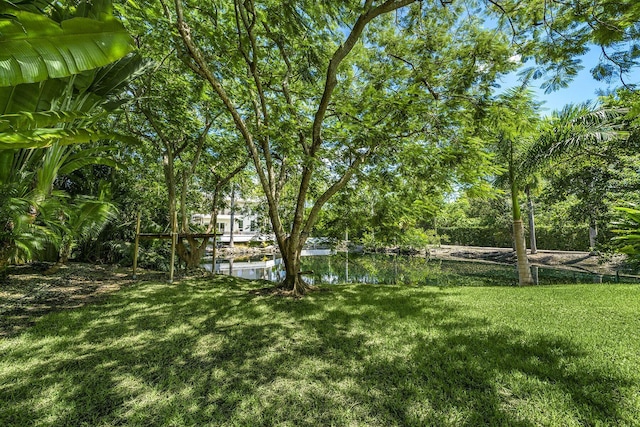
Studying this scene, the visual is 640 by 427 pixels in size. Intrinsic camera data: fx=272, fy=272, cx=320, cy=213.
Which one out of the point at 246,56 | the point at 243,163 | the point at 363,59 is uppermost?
the point at 363,59

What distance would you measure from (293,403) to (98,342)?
→ 3.01m

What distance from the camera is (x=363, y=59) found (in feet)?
24.6

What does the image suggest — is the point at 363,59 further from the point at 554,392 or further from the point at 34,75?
the point at 554,392

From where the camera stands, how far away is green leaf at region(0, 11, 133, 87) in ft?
8.10

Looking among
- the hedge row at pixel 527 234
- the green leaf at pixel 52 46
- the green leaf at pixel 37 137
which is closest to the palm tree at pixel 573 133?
the hedge row at pixel 527 234

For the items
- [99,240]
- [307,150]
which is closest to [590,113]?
[307,150]

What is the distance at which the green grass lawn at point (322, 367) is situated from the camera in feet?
7.48

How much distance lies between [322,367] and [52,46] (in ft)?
14.1

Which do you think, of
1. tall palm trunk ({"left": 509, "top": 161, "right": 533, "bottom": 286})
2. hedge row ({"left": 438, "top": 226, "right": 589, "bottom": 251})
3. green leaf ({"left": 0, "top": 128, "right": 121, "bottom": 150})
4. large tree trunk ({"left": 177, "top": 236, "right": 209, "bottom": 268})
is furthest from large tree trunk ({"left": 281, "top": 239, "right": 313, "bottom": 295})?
hedge row ({"left": 438, "top": 226, "right": 589, "bottom": 251})

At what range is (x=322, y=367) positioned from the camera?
10.1 feet

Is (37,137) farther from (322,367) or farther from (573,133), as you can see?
(573,133)

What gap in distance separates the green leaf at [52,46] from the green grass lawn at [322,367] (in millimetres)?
2969

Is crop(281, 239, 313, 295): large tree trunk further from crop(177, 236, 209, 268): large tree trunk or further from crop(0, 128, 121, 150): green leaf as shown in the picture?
crop(177, 236, 209, 268): large tree trunk

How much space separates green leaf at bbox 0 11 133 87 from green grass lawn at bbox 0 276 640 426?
9.74 feet
